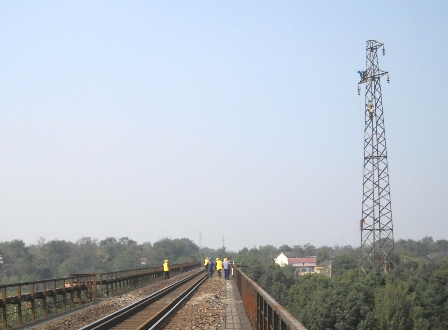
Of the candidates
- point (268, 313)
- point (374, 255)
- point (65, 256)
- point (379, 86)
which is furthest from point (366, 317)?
point (65, 256)

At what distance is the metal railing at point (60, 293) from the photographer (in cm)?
1962

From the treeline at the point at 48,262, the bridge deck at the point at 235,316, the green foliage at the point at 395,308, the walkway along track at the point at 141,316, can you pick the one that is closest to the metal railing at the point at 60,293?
the walkway along track at the point at 141,316

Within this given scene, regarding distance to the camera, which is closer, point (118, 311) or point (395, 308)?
point (118, 311)

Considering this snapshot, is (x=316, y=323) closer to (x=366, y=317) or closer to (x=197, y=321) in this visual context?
(x=366, y=317)

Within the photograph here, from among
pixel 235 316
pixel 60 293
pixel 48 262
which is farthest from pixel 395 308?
pixel 48 262

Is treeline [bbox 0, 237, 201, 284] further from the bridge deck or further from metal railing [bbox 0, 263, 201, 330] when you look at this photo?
the bridge deck

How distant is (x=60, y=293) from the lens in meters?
24.0

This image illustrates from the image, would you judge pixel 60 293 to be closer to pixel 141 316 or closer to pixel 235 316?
pixel 141 316

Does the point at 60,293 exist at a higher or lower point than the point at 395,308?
higher

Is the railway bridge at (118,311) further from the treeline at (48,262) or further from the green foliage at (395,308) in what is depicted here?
the treeline at (48,262)

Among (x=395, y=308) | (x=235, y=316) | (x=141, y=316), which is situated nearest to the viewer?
(x=235, y=316)

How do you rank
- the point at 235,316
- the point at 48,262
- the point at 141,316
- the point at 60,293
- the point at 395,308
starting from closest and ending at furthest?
the point at 235,316, the point at 141,316, the point at 60,293, the point at 395,308, the point at 48,262

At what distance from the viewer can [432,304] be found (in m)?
87.6

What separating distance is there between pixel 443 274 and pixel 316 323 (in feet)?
76.9
